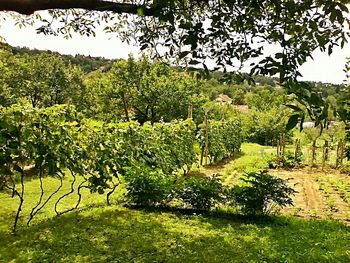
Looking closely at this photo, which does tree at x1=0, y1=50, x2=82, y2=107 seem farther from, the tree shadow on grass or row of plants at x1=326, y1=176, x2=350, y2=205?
the tree shadow on grass

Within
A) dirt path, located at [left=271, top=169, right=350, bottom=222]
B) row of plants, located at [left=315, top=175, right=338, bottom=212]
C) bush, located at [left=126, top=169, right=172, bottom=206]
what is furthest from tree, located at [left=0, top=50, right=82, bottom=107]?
bush, located at [left=126, top=169, right=172, bottom=206]

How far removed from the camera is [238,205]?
8039 millimetres

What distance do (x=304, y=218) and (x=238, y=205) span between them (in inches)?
63.2

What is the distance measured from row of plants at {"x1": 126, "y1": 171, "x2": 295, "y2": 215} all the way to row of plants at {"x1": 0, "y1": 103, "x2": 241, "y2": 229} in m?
0.20

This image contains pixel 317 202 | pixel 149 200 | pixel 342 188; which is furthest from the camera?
pixel 342 188

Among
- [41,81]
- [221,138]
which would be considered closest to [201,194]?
[221,138]

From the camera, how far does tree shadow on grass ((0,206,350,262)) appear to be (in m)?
5.25

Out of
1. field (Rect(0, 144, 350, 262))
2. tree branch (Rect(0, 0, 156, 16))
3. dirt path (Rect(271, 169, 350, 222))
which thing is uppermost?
tree branch (Rect(0, 0, 156, 16))

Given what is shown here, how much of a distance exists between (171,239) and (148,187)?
2177 millimetres

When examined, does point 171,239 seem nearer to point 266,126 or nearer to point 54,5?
point 54,5

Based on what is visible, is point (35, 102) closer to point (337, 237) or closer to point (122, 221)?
point (122, 221)

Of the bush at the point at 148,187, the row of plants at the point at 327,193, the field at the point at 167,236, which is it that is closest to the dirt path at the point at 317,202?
the row of plants at the point at 327,193

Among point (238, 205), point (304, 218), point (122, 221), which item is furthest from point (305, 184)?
point (122, 221)

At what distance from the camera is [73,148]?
650 centimetres
